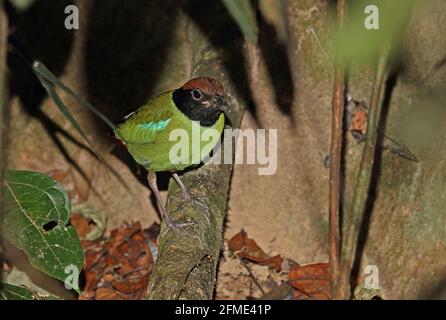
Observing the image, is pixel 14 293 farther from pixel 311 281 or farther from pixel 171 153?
pixel 311 281

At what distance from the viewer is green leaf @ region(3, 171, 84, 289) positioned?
3.43 m

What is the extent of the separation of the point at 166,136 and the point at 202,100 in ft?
1.07

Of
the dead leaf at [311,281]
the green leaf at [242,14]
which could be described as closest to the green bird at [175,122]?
the dead leaf at [311,281]

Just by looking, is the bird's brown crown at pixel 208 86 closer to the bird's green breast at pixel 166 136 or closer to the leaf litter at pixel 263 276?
the bird's green breast at pixel 166 136

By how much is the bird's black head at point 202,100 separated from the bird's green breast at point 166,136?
0.13 feet

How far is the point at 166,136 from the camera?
438cm

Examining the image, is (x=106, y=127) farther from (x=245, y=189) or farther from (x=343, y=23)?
(x=343, y=23)

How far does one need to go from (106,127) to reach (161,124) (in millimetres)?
1105

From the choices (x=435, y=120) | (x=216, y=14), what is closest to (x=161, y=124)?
(x=216, y=14)

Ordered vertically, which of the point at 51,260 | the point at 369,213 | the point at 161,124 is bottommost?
the point at 51,260

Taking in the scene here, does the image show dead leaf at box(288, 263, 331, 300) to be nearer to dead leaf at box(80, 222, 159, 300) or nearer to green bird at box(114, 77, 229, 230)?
dead leaf at box(80, 222, 159, 300)

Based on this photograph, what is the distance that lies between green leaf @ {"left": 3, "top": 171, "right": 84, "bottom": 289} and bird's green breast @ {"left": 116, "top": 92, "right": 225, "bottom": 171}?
0.86m
